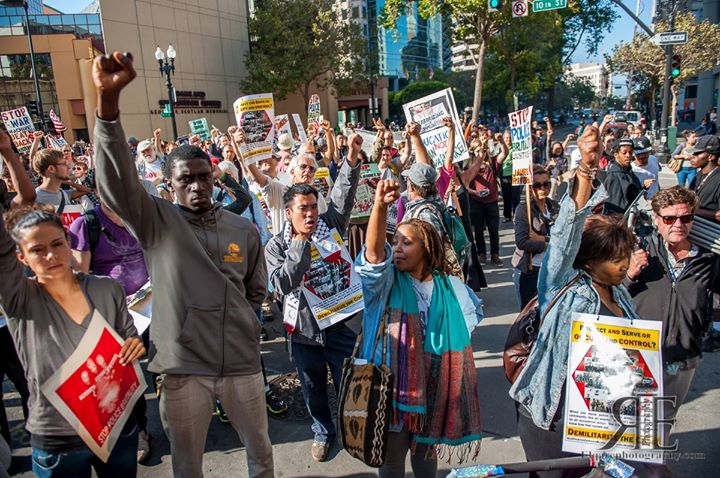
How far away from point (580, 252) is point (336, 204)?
2.02 m

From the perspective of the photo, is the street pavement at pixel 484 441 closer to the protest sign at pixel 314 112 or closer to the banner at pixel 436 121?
the banner at pixel 436 121

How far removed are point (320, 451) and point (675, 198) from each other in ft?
9.43

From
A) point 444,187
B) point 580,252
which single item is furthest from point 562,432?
point 444,187

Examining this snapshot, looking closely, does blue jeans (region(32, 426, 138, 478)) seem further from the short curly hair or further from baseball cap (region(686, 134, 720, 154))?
baseball cap (region(686, 134, 720, 154))

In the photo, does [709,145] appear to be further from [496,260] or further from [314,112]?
[314,112]

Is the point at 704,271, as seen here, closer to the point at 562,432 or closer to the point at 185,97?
the point at 562,432

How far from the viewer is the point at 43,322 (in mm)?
2324

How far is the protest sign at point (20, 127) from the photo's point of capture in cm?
1008

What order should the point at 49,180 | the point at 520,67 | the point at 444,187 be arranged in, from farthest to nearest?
the point at 520,67
the point at 444,187
the point at 49,180

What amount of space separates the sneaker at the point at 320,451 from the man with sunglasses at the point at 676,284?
2.25m

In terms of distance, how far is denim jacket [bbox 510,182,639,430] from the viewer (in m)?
2.26

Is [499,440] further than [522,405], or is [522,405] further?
[499,440]

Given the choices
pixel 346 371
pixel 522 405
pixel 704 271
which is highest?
pixel 704 271

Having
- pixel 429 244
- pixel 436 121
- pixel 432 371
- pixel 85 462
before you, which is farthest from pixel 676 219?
pixel 436 121
